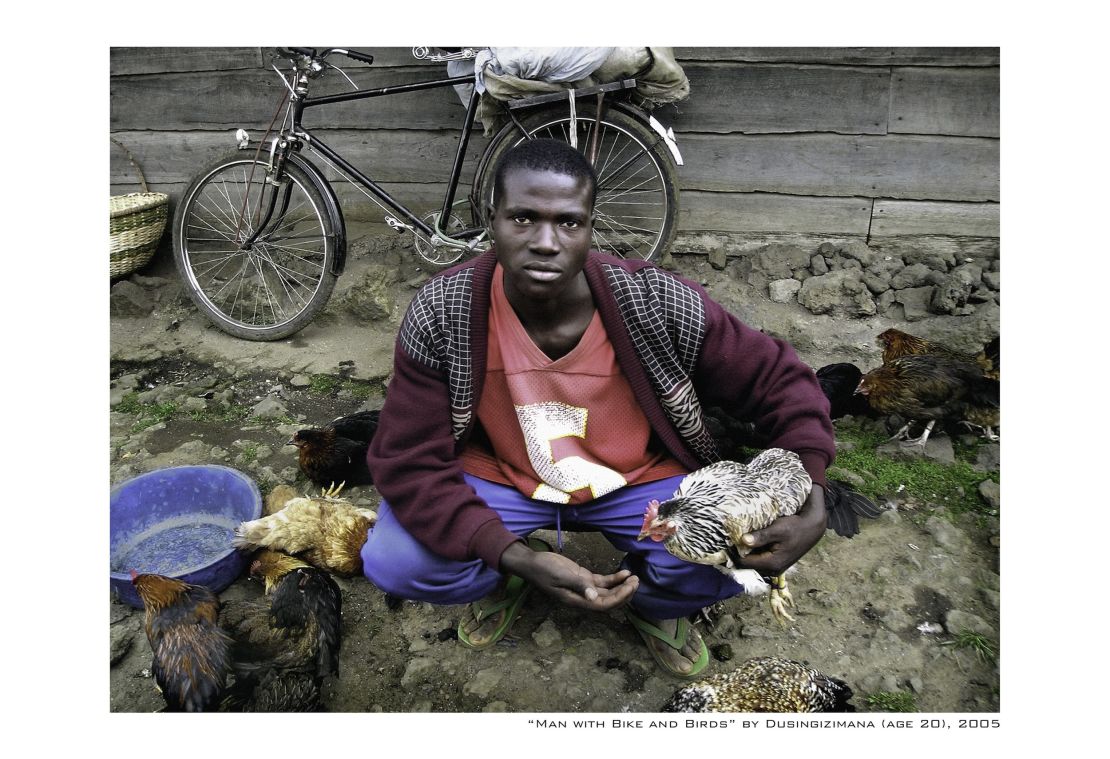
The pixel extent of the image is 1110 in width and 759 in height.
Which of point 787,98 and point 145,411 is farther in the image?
point 787,98

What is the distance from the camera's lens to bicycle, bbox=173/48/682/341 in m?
4.28

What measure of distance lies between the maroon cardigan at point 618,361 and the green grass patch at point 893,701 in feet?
2.78

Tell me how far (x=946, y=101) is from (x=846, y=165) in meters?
0.63

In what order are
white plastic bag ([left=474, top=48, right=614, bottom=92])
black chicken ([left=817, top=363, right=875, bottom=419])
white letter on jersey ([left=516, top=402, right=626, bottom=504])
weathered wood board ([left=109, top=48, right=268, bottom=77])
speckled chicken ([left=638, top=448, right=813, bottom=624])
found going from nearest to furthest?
speckled chicken ([left=638, top=448, right=813, bottom=624]) → white letter on jersey ([left=516, top=402, right=626, bottom=504]) → black chicken ([left=817, top=363, right=875, bottom=419]) → white plastic bag ([left=474, top=48, right=614, bottom=92]) → weathered wood board ([left=109, top=48, right=268, bottom=77])

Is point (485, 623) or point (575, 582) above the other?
point (575, 582)

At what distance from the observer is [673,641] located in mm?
2461

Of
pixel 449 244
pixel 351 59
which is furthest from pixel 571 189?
pixel 351 59

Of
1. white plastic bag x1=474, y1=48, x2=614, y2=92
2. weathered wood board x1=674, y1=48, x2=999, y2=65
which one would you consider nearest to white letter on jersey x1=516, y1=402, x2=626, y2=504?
white plastic bag x1=474, y1=48, x2=614, y2=92

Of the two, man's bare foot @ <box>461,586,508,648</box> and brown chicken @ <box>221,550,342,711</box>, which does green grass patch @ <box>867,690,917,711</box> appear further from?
brown chicken @ <box>221,550,342,711</box>

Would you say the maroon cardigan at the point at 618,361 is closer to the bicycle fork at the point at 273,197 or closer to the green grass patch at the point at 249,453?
the green grass patch at the point at 249,453

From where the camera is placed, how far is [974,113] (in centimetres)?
430

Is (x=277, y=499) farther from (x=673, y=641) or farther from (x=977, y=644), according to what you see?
(x=977, y=644)

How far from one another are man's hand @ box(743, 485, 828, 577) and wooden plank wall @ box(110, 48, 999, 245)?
3110 mm

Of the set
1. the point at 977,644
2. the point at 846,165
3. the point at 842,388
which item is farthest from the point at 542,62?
the point at 977,644
